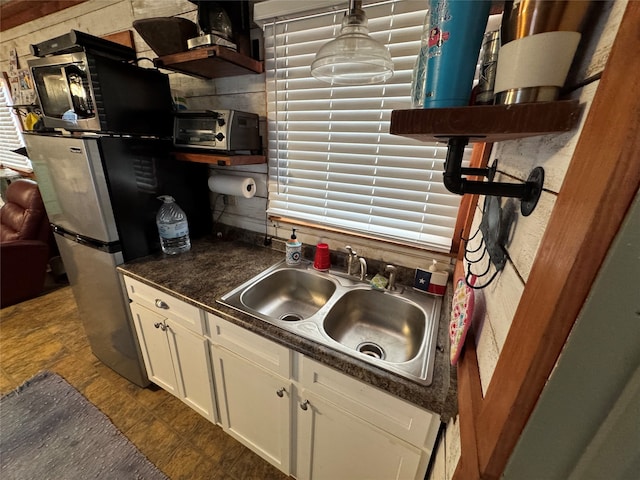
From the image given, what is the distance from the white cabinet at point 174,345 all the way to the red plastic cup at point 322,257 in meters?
0.61

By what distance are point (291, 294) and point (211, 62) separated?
1.22m

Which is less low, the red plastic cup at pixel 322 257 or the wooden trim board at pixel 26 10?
the wooden trim board at pixel 26 10

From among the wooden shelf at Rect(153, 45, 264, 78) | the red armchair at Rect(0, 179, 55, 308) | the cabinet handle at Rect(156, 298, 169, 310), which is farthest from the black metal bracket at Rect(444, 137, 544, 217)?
the red armchair at Rect(0, 179, 55, 308)

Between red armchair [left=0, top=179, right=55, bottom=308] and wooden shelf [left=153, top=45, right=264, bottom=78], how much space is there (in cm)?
200

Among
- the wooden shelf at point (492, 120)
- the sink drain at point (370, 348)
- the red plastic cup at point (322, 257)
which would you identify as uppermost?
the wooden shelf at point (492, 120)

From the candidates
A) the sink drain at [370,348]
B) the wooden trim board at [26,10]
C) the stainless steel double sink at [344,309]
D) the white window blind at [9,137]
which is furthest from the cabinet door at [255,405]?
the white window blind at [9,137]

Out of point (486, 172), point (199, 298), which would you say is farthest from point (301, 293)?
point (486, 172)

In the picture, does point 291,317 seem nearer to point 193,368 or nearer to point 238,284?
point 238,284

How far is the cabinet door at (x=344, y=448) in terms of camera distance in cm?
85

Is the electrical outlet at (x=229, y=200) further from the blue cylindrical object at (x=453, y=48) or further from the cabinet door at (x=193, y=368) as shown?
the blue cylindrical object at (x=453, y=48)

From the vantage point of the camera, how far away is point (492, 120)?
401 mm

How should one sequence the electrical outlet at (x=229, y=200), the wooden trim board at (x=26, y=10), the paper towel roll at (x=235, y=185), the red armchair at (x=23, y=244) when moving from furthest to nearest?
the red armchair at (x=23, y=244), the wooden trim board at (x=26, y=10), the electrical outlet at (x=229, y=200), the paper towel roll at (x=235, y=185)

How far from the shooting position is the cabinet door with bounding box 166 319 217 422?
4.10ft

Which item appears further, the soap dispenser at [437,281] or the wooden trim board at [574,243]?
the soap dispenser at [437,281]
